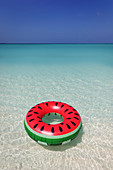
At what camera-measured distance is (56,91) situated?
3930mm

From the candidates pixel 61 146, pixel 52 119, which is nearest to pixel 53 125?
pixel 61 146

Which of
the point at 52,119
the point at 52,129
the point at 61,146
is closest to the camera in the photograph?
the point at 52,129

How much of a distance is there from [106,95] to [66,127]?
2.45 metres

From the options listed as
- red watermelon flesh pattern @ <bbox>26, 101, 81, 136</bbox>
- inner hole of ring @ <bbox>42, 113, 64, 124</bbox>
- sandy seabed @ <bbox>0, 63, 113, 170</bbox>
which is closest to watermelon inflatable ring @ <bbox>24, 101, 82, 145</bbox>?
red watermelon flesh pattern @ <bbox>26, 101, 81, 136</bbox>

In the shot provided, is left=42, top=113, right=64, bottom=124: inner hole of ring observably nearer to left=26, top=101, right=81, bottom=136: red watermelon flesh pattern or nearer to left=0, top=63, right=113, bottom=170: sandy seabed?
left=26, top=101, right=81, bottom=136: red watermelon flesh pattern

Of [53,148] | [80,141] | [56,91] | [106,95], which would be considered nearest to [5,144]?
[53,148]

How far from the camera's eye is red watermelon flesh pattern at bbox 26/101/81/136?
1694mm

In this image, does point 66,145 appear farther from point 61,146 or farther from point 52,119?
point 52,119

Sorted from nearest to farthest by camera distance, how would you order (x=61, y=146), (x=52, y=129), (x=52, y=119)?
1. (x=52, y=129)
2. (x=61, y=146)
3. (x=52, y=119)

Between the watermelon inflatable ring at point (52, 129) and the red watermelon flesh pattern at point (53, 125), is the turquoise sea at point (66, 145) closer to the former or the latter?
the watermelon inflatable ring at point (52, 129)

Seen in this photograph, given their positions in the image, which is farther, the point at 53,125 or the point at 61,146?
the point at 61,146

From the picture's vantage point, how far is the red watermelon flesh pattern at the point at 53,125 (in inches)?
66.7

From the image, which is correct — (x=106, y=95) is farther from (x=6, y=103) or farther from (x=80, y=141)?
(x=6, y=103)

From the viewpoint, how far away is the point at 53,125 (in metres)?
1.80
